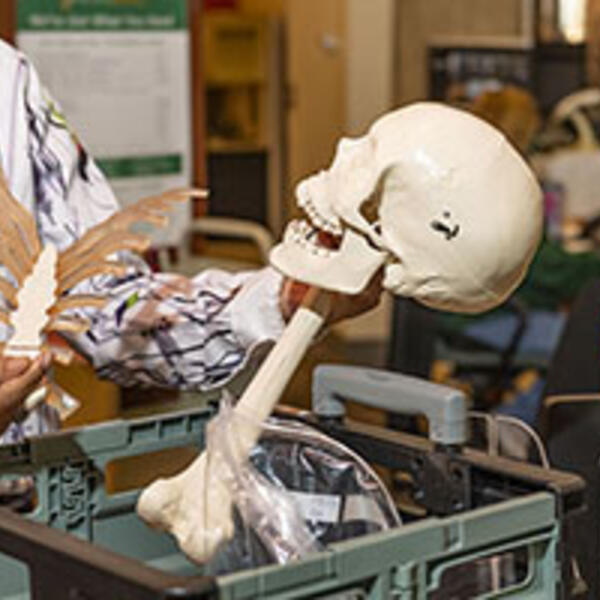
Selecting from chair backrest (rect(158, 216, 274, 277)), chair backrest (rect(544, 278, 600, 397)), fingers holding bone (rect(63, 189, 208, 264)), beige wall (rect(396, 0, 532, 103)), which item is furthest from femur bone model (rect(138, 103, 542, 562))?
beige wall (rect(396, 0, 532, 103))

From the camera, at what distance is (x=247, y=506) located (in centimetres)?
94

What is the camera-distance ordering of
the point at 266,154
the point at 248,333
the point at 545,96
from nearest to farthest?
1. the point at 248,333
2. the point at 545,96
3. the point at 266,154

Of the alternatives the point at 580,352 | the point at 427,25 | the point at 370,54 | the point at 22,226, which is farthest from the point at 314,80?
the point at 22,226

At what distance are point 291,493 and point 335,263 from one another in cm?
17

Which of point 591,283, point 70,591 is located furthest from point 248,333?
point 591,283

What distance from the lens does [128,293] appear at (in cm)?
131

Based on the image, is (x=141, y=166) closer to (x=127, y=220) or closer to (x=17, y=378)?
(x=127, y=220)

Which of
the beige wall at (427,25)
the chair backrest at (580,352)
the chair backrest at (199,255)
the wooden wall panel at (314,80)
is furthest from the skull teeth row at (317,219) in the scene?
the wooden wall panel at (314,80)

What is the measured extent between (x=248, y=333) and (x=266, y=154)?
22.2ft

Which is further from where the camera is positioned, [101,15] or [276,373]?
[101,15]

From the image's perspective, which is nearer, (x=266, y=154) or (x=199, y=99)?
(x=199, y=99)

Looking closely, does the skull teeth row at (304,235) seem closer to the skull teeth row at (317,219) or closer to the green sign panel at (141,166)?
the skull teeth row at (317,219)

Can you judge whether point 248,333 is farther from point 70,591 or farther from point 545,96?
point 545,96

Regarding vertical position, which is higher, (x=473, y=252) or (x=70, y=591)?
(x=473, y=252)
